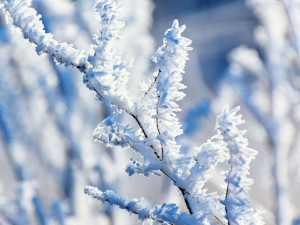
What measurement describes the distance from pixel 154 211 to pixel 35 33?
406mm

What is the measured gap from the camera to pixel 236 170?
599mm

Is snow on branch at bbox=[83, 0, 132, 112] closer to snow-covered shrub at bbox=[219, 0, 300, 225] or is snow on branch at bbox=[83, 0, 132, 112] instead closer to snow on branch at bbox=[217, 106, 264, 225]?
snow on branch at bbox=[217, 106, 264, 225]

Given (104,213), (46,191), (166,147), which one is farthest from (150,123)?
(46,191)

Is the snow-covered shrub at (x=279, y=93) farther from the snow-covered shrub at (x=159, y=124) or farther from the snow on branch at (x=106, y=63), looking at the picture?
the snow on branch at (x=106, y=63)

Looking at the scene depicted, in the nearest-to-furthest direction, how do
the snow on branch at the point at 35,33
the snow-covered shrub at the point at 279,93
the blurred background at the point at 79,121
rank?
the snow on branch at the point at 35,33 → the blurred background at the point at 79,121 → the snow-covered shrub at the point at 279,93

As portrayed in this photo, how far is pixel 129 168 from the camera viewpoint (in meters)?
0.63

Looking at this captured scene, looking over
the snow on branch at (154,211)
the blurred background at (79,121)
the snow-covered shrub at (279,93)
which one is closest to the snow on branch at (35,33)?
the snow on branch at (154,211)

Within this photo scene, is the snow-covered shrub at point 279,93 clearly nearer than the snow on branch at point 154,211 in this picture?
No

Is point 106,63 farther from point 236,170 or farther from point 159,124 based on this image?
point 236,170

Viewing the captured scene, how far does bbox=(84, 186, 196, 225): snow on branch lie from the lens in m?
0.62

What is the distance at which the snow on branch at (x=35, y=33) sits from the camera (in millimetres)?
576

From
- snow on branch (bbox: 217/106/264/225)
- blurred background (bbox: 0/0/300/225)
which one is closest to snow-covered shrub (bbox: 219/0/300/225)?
blurred background (bbox: 0/0/300/225)

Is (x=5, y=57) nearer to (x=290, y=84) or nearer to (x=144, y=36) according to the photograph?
(x=144, y=36)

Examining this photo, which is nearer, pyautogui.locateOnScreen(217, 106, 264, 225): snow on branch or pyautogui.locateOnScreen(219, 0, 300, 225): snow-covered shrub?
pyautogui.locateOnScreen(217, 106, 264, 225): snow on branch
